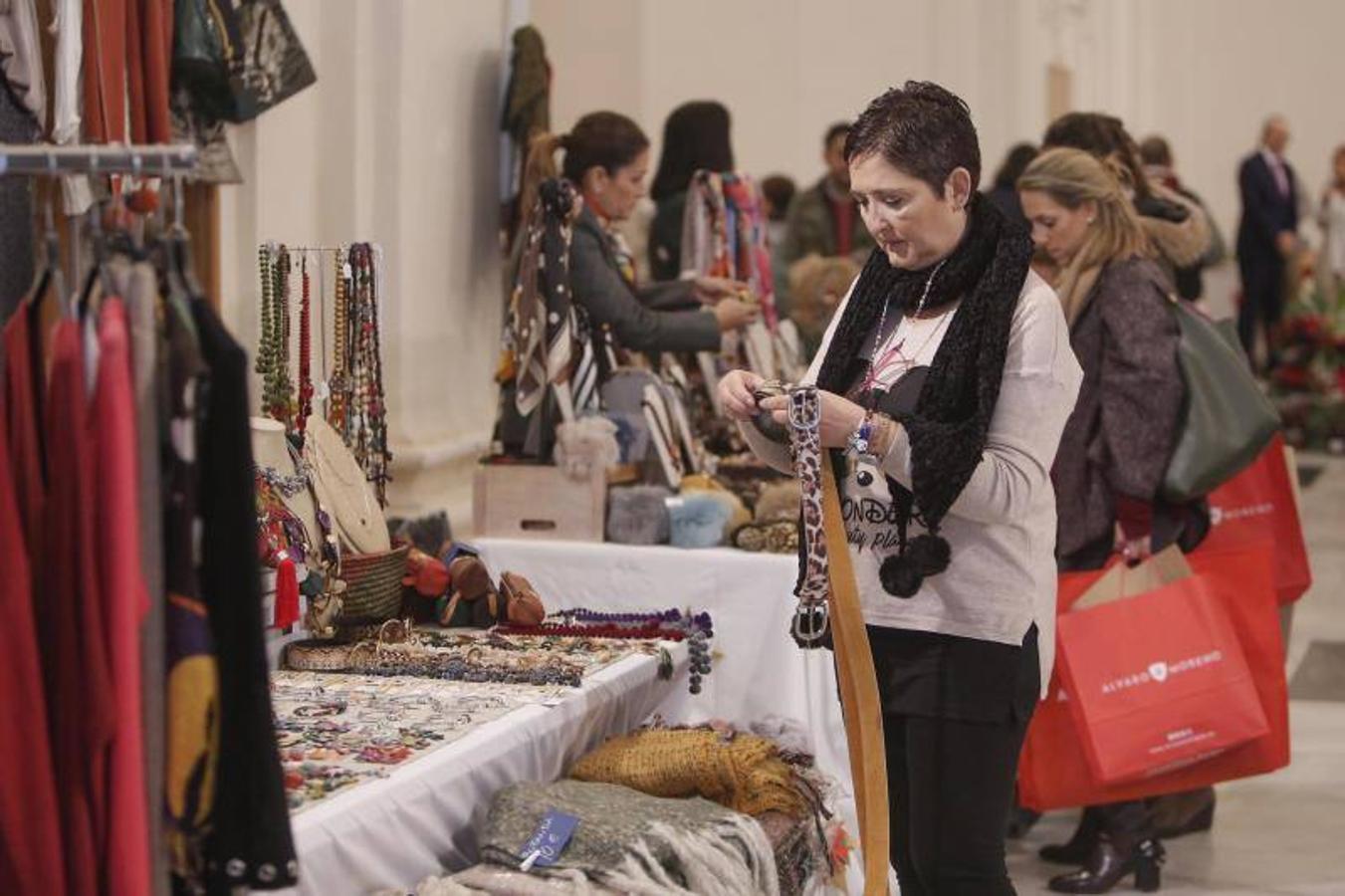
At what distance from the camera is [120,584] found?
6.98ft

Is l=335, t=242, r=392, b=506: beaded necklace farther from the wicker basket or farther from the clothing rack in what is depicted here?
the clothing rack

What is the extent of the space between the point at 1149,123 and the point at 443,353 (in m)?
14.0

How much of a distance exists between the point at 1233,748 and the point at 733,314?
1749mm

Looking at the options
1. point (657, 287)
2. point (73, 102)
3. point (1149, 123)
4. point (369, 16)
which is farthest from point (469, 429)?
point (1149, 123)

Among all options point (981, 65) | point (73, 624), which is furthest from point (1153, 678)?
point (981, 65)

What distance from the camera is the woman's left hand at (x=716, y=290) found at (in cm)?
582

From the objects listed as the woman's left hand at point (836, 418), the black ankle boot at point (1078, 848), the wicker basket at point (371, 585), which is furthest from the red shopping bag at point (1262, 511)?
the woman's left hand at point (836, 418)

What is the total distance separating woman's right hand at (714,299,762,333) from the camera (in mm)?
5520

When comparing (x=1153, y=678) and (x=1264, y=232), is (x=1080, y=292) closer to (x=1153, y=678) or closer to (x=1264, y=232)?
(x=1153, y=678)

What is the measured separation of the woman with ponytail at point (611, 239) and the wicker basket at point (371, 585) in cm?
129

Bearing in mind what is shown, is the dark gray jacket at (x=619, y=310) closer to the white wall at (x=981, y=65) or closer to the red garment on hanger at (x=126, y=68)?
the red garment on hanger at (x=126, y=68)

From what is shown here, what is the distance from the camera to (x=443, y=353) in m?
6.04

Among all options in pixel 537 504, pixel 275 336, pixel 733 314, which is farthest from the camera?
pixel 733 314

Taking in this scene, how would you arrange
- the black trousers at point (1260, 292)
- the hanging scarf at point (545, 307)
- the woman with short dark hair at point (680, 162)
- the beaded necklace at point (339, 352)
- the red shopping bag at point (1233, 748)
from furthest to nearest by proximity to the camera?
the black trousers at point (1260, 292) → the woman with short dark hair at point (680, 162) → the hanging scarf at point (545, 307) → the red shopping bag at point (1233, 748) → the beaded necklace at point (339, 352)
